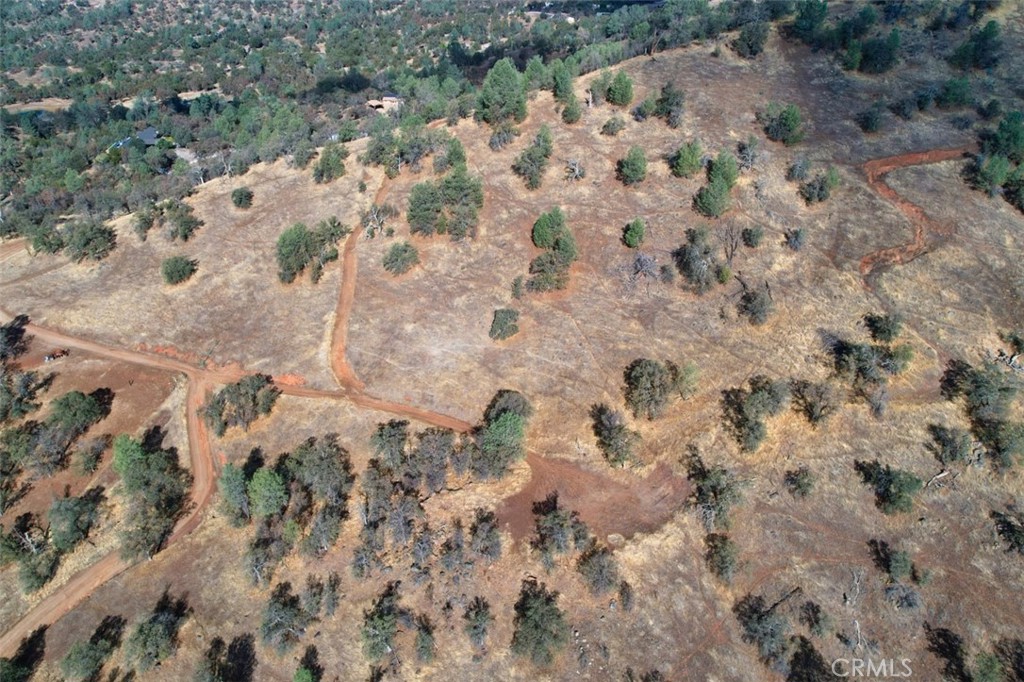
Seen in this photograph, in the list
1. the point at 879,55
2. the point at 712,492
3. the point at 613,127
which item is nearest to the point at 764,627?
the point at 712,492

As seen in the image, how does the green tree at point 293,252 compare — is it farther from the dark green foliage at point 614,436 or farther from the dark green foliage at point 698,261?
the dark green foliage at point 698,261

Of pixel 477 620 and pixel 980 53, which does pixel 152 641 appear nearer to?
pixel 477 620

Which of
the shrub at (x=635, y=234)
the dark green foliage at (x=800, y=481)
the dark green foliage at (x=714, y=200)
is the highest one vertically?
the dark green foliage at (x=714, y=200)

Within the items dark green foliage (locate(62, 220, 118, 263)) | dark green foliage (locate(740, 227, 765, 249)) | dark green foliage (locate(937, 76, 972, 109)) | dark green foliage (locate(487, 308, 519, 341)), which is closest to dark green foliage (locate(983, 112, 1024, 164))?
dark green foliage (locate(937, 76, 972, 109))

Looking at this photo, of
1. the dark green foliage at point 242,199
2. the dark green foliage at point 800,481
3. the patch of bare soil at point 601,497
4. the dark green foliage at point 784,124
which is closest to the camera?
the dark green foliage at point 800,481

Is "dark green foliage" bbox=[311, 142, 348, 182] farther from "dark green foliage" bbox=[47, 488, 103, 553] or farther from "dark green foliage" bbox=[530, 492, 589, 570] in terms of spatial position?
"dark green foliage" bbox=[530, 492, 589, 570]

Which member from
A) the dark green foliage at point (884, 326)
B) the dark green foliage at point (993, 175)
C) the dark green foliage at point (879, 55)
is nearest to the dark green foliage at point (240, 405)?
the dark green foliage at point (884, 326)
